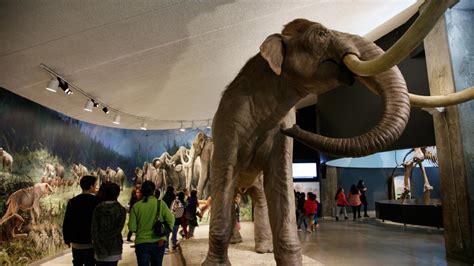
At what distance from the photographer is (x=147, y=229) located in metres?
3.43

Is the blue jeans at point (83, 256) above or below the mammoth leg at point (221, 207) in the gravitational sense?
below

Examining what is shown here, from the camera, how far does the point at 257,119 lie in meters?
2.24

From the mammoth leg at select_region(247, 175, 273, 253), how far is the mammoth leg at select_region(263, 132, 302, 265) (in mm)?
1583

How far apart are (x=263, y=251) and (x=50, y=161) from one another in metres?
5.81

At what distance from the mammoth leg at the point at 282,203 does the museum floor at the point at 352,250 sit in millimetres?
1116

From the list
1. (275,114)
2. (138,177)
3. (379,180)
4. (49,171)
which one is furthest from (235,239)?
(379,180)

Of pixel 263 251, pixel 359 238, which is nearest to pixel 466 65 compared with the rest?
pixel 359 238

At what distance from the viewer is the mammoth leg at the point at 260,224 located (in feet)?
12.5

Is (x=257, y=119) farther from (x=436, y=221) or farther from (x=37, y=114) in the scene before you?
(x=436, y=221)

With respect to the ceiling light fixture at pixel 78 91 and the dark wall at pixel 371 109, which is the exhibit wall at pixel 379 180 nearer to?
the dark wall at pixel 371 109

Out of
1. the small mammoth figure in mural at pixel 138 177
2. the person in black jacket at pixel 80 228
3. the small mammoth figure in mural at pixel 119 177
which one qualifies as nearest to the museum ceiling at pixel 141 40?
the person in black jacket at pixel 80 228

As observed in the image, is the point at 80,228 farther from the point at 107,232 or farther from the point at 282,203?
the point at 282,203

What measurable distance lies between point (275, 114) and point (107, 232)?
206 centimetres

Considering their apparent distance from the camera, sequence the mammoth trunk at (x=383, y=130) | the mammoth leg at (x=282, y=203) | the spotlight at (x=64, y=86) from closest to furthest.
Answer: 1. the mammoth trunk at (x=383, y=130)
2. the mammoth leg at (x=282, y=203)
3. the spotlight at (x=64, y=86)
